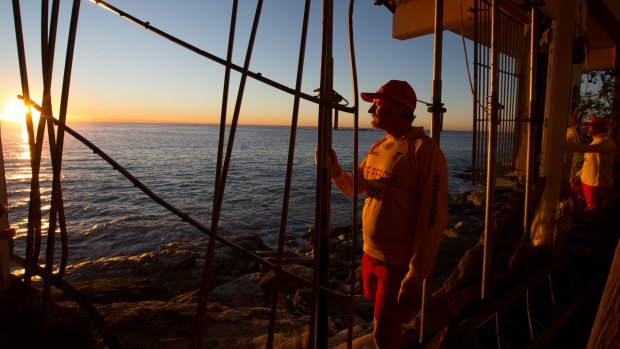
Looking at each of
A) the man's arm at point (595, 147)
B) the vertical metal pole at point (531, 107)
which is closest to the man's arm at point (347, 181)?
the vertical metal pole at point (531, 107)

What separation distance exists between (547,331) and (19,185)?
2787 centimetres

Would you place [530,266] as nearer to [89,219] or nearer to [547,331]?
[547,331]

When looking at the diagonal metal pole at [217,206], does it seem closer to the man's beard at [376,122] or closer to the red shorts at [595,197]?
the man's beard at [376,122]

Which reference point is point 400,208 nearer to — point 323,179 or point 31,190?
point 323,179

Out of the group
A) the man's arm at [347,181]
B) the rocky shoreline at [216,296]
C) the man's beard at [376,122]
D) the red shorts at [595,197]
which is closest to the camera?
the man's beard at [376,122]

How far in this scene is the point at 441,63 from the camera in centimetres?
207

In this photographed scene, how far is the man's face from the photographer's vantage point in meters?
2.19

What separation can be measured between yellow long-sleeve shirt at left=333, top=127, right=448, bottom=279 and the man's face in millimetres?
148

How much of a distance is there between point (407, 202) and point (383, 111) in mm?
596

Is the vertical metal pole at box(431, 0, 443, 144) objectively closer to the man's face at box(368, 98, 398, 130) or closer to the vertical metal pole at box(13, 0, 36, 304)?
the man's face at box(368, 98, 398, 130)

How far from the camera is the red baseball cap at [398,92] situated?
2.13 metres

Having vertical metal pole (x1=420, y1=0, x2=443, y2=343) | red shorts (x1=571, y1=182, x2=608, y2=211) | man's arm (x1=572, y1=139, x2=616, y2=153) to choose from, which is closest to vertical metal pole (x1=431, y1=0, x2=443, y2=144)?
vertical metal pole (x1=420, y1=0, x2=443, y2=343)

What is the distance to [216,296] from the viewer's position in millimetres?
7297

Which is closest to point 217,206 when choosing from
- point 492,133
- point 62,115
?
point 62,115
